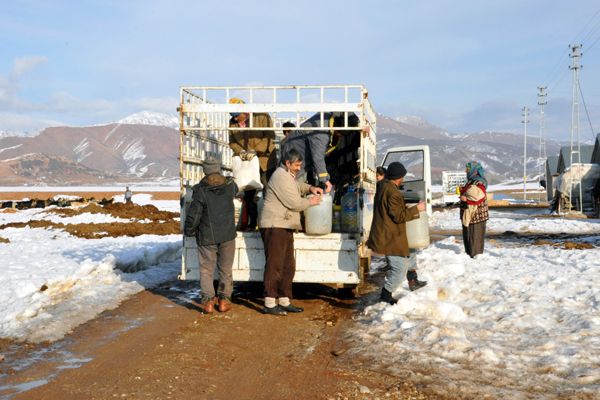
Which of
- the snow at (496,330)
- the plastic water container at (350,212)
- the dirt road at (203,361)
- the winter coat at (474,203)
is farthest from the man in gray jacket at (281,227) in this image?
the winter coat at (474,203)

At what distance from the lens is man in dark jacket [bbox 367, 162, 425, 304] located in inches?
271

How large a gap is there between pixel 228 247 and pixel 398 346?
8.74ft

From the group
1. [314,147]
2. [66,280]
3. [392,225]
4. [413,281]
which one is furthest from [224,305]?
[66,280]

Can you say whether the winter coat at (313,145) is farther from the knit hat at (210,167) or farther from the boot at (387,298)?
the boot at (387,298)

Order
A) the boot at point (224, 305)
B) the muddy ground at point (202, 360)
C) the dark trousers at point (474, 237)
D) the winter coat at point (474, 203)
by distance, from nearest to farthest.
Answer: the muddy ground at point (202, 360) → the boot at point (224, 305) → the winter coat at point (474, 203) → the dark trousers at point (474, 237)

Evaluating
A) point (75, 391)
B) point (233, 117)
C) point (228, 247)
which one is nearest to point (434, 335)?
point (228, 247)

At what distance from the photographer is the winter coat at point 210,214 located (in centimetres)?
704

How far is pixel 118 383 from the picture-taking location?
14.9ft

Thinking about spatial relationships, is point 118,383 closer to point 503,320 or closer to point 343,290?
point 503,320

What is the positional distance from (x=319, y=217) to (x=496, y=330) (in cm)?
249

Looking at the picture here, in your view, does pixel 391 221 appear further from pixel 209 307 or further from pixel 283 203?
pixel 209 307

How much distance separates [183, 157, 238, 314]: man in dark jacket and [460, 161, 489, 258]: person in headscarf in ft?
16.6

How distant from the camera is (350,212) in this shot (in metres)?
7.55

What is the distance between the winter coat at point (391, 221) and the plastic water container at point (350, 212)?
0.50m
